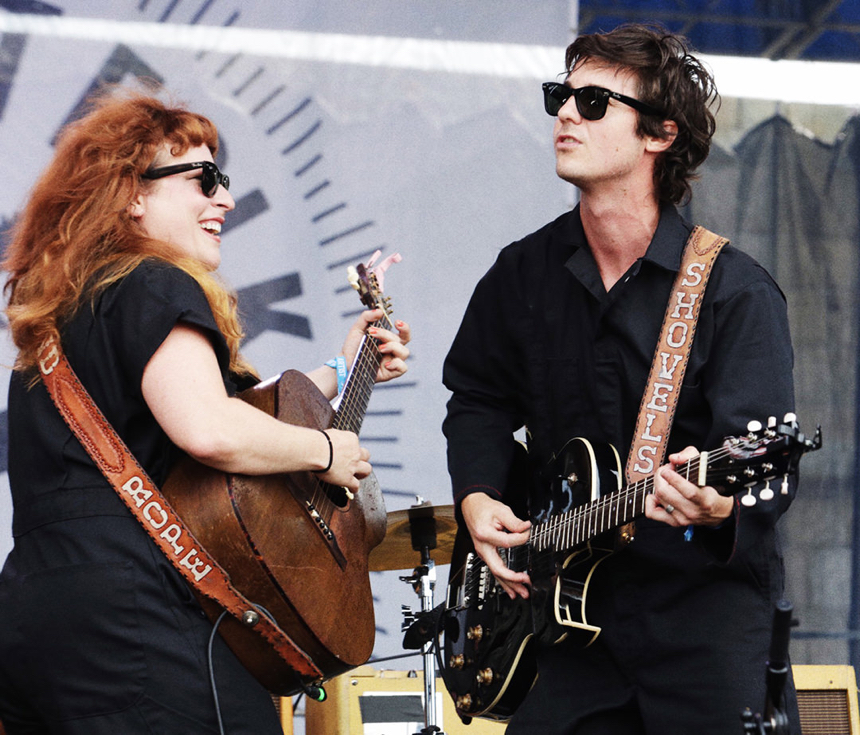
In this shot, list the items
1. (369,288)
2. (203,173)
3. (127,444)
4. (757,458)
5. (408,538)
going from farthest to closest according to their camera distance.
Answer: (408,538), (369,288), (203,173), (127,444), (757,458)

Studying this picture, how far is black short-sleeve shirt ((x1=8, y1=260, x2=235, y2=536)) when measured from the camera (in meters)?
2.46

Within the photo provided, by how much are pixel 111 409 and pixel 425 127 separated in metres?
3.11

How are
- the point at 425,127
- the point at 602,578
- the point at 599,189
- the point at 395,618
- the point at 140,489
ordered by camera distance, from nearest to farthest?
the point at 140,489, the point at 602,578, the point at 599,189, the point at 395,618, the point at 425,127

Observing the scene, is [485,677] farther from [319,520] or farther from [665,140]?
[665,140]

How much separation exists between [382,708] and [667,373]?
7.33 ft

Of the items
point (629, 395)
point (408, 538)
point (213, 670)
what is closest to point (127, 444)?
point (213, 670)

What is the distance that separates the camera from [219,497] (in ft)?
8.26

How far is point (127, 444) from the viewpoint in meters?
2.53

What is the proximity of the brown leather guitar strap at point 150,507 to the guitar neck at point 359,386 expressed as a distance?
703mm

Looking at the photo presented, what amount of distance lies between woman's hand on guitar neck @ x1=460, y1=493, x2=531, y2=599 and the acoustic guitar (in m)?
0.33

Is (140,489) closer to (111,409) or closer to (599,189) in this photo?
(111,409)

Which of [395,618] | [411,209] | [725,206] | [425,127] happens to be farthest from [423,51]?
[395,618]

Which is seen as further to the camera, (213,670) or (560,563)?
(560,563)

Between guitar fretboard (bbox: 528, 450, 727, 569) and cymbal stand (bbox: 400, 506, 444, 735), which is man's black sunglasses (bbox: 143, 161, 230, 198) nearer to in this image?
guitar fretboard (bbox: 528, 450, 727, 569)
